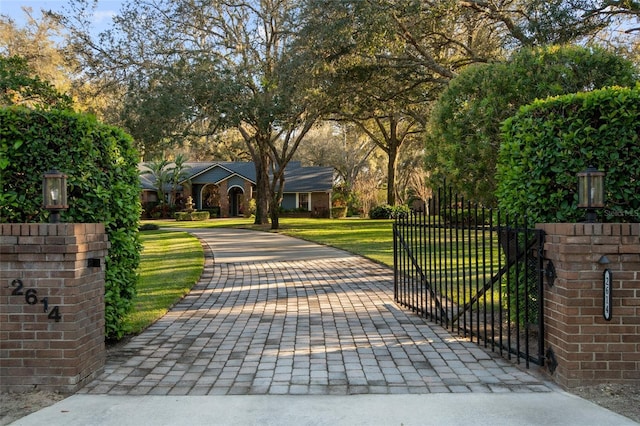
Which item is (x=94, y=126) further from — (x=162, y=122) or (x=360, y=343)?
(x=162, y=122)

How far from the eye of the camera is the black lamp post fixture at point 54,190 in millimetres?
4402

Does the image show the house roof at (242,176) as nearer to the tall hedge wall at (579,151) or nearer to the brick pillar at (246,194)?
the brick pillar at (246,194)

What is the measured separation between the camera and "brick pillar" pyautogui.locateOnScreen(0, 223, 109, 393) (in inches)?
168

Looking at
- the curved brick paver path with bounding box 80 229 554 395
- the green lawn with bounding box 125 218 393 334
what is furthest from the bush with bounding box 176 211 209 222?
the curved brick paver path with bounding box 80 229 554 395

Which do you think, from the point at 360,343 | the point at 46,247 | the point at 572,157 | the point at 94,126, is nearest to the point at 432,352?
the point at 360,343

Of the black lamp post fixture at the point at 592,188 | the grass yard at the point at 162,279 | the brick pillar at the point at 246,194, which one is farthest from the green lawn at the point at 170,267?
the brick pillar at the point at 246,194

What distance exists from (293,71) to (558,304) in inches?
555

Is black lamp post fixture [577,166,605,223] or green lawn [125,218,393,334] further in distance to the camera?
green lawn [125,218,393,334]

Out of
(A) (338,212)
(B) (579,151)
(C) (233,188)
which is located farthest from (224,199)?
(B) (579,151)

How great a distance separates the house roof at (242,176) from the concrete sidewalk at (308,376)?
3951cm

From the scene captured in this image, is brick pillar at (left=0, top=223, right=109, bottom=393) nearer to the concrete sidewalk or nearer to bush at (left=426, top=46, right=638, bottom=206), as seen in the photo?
the concrete sidewalk

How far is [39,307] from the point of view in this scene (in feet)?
14.1

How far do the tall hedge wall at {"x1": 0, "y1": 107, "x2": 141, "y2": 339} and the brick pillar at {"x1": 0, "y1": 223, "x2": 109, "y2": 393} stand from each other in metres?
0.75

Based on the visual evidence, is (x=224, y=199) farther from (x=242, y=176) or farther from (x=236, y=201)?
(x=242, y=176)
